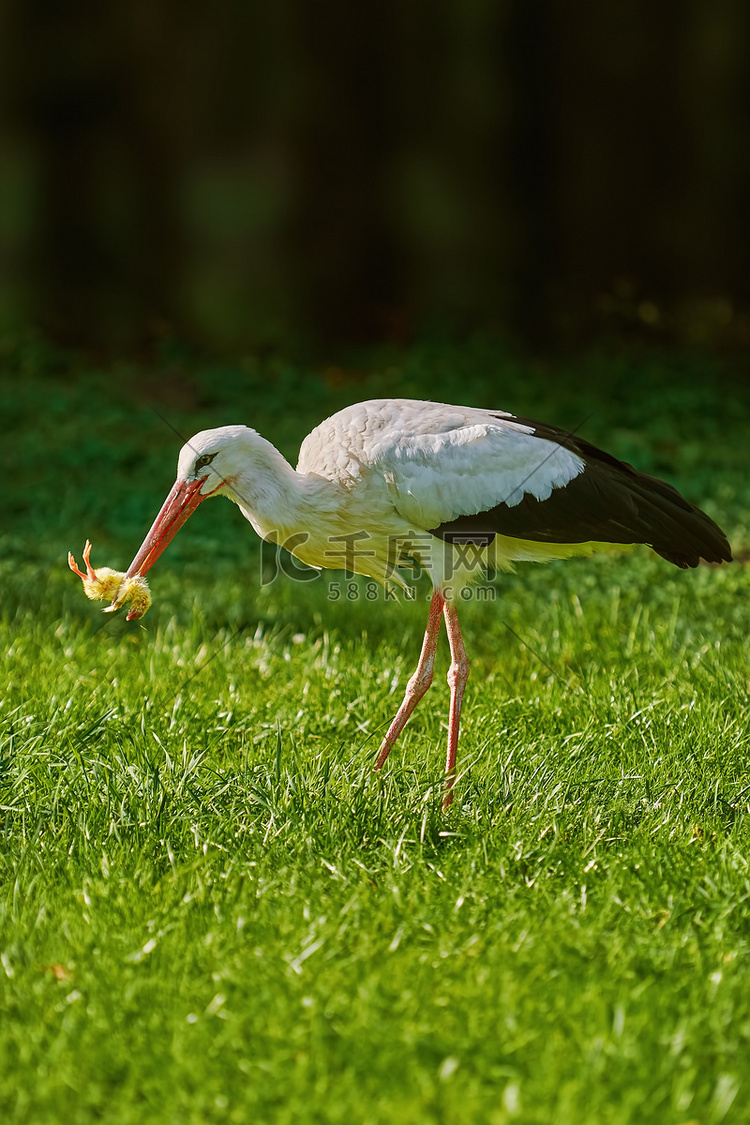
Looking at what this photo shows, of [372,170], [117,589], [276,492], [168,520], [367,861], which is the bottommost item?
[367,861]

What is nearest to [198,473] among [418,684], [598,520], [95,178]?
[418,684]

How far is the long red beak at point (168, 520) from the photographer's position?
3.41 meters

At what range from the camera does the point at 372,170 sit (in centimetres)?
969

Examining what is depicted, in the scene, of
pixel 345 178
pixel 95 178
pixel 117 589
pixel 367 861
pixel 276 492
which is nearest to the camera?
pixel 367 861

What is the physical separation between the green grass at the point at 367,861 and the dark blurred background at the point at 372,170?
5.02 m

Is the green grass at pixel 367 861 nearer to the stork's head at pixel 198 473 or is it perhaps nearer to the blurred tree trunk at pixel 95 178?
the stork's head at pixel 198 473

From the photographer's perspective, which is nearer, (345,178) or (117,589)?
(117,589)

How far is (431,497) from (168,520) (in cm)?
80

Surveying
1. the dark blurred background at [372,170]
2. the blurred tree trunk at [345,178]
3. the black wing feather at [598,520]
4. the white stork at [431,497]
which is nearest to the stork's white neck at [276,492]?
the white stork at [431,497]

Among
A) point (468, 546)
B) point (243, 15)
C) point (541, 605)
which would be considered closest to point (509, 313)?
point (243, 15)

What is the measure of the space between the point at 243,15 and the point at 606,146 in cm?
324

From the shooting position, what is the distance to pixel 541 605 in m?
4.97

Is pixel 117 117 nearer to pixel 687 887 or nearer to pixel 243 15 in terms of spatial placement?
pixel 243 15

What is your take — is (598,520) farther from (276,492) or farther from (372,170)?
(372,170)
